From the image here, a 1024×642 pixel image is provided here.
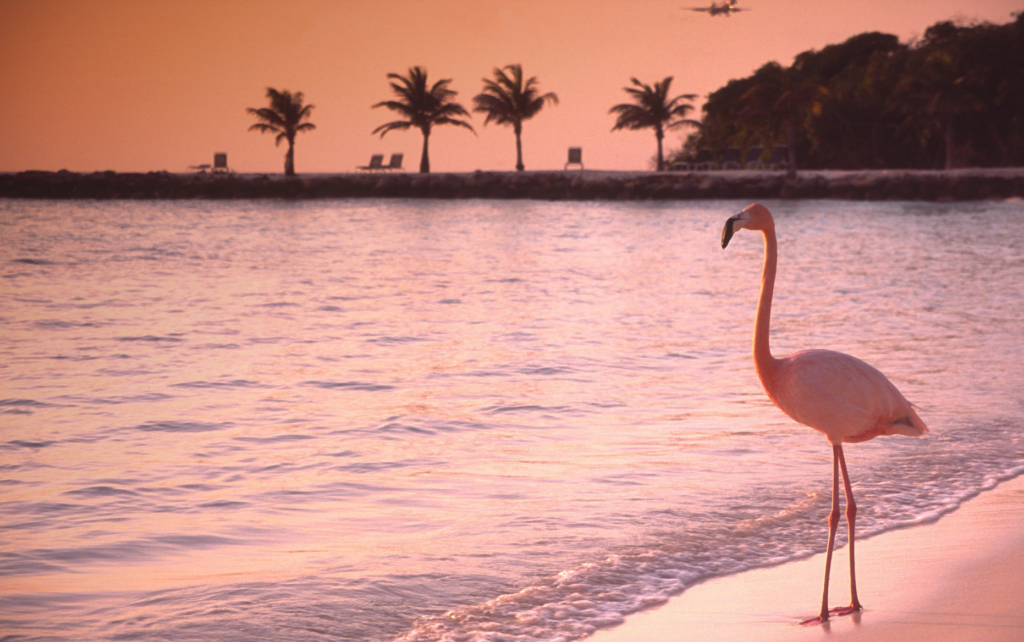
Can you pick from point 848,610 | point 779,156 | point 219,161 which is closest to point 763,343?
point 848,610

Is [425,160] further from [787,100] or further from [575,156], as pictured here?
[787,100]

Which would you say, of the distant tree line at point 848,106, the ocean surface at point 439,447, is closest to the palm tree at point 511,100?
the distant tree line at point 848,106

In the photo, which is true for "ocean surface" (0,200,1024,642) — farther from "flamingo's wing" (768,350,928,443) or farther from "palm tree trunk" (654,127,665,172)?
"palm tree trunk" (654,127,665,172)

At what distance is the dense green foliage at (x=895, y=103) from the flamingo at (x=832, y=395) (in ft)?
166

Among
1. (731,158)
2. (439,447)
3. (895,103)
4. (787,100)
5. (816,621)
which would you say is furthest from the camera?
(731,158)

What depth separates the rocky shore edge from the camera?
49281 mm

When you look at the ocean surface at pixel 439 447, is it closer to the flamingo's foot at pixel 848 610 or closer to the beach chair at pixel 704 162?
the flamingo's foot at pixel 848 610

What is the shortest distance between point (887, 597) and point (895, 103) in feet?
172

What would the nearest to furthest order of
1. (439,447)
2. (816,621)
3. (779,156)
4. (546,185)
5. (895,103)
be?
(816,621) → (439,447) → (895,103) → (779,156) → (546,185)

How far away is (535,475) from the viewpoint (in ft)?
20.9

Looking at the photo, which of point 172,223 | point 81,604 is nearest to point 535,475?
point 81,604

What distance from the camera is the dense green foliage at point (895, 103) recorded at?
5019 cm

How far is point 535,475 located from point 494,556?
4.86 feet

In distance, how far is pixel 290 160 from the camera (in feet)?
214
